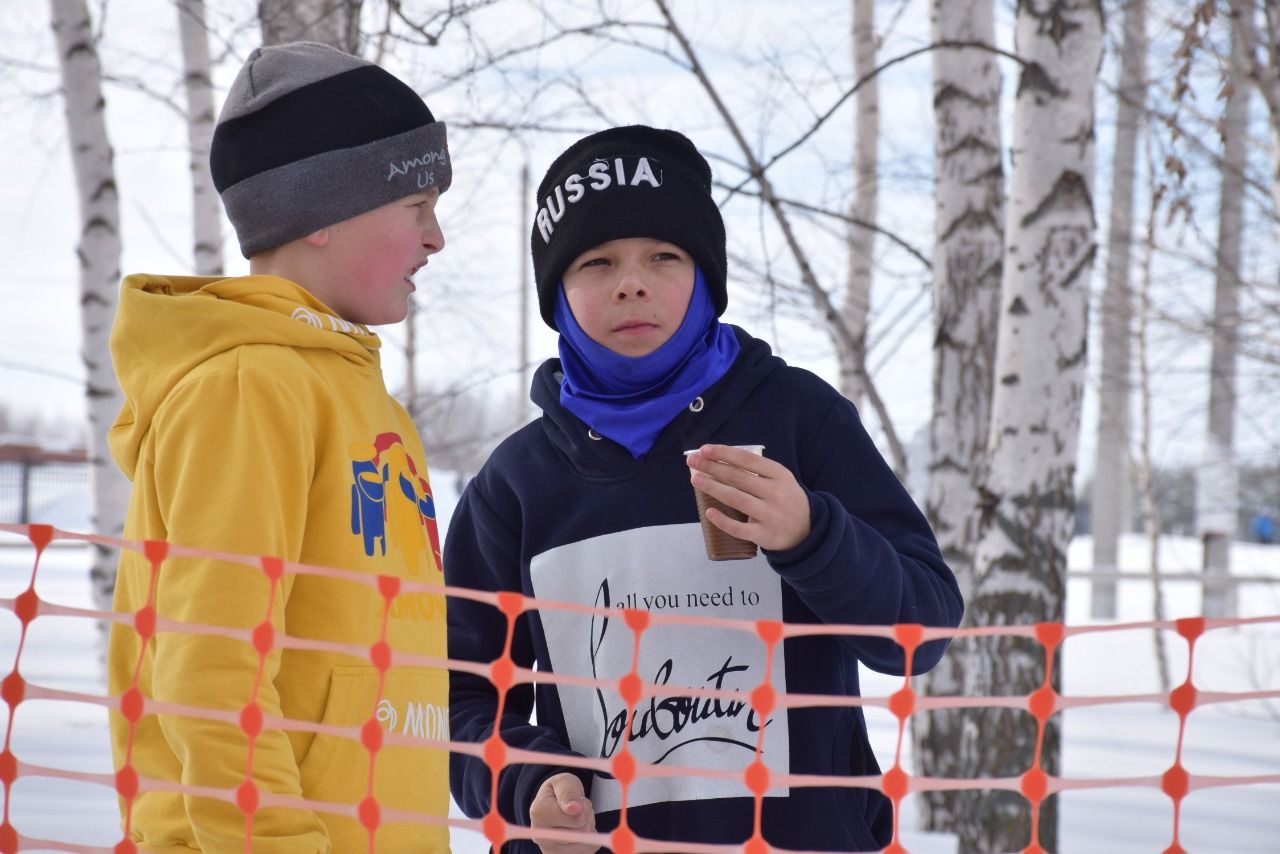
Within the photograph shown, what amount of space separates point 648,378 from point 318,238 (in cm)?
57

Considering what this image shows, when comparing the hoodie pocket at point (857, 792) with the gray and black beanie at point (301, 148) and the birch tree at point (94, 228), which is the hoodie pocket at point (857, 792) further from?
the birch tree at point (94, 228)

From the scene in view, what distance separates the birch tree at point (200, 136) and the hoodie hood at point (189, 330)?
265 inches

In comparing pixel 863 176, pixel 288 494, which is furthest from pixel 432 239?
pixel 863 176

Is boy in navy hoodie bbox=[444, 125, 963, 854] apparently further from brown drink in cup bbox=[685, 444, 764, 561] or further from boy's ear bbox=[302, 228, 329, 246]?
boy's ear bbox=[302, 228, 329, 246]

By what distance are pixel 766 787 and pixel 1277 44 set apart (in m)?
5.74

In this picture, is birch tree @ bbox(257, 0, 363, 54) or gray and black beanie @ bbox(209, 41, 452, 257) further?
birch tree @ bbox(257, 0, 363, 54)

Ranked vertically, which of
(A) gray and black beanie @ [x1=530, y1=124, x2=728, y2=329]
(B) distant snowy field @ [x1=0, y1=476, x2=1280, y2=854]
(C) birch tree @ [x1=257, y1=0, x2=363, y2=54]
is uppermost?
(C) birch tree @ [x1=257, y1=0, x2=363, y2=54]

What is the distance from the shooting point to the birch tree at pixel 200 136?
324 inches

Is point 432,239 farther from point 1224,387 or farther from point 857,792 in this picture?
point 1224,387

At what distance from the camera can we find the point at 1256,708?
1109 cm

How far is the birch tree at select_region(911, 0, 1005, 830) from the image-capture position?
18.0 feet

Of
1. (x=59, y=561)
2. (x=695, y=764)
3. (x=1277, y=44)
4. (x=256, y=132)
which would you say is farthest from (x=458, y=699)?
(x=59, y=561)

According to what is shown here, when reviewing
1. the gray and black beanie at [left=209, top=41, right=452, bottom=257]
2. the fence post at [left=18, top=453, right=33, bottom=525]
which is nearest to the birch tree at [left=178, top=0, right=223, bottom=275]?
the gray and black beanie at [left=209, top=41, right=452, bottom=257]

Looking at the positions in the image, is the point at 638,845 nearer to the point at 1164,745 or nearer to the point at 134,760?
the point at 134,760
